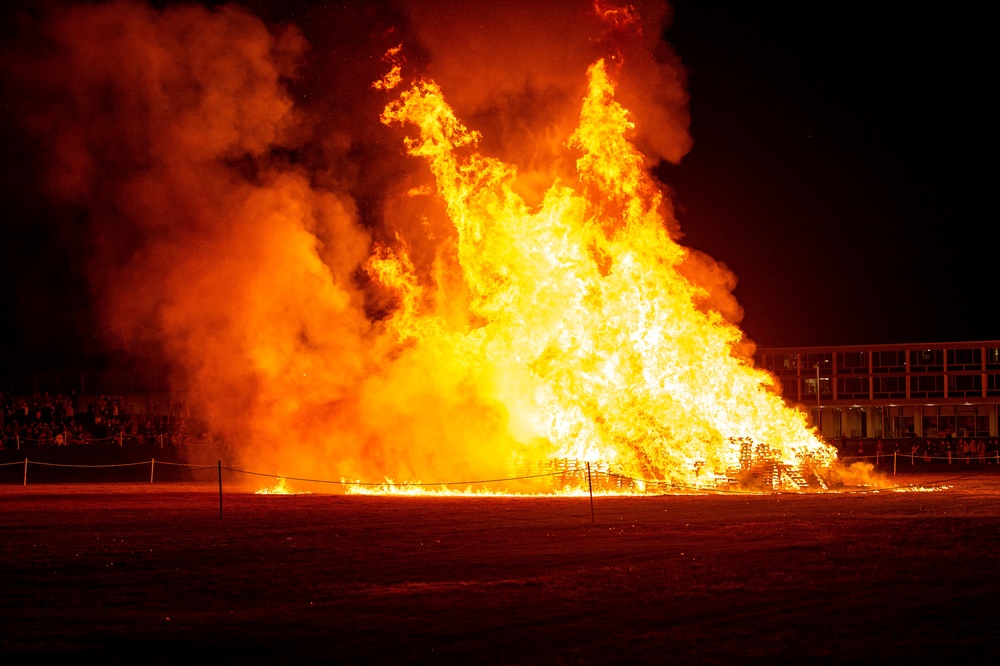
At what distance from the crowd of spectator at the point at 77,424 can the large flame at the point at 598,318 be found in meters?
17.4

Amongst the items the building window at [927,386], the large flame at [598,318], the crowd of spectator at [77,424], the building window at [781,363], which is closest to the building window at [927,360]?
the building window at [927,386]

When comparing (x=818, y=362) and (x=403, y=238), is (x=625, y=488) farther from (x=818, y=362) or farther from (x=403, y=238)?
(x=818, y=362)

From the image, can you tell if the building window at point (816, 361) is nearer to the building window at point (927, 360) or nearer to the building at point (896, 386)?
the building at point (896, 386)

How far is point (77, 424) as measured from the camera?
139 feet

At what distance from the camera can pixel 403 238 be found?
31000 millimetres

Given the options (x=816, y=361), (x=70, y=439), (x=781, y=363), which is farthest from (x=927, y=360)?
(x=70, y=439)

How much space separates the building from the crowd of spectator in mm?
41615

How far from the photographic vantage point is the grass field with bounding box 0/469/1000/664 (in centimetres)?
993

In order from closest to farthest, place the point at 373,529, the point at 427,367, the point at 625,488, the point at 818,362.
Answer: the point at 373,529 < the point at 625,488 < the point at 427,367 < the point at 818,362

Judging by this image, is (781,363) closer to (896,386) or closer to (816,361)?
(816,361)

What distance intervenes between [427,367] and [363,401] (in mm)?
2221

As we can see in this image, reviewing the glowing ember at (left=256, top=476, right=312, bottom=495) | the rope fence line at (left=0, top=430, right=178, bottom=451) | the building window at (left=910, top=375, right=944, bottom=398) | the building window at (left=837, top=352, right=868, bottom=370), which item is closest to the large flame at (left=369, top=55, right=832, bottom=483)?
the glowing ember at (left=256, top=476, right=312, bottom=495)

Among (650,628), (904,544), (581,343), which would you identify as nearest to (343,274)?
(581,343)

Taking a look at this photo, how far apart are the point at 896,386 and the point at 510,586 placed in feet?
203
